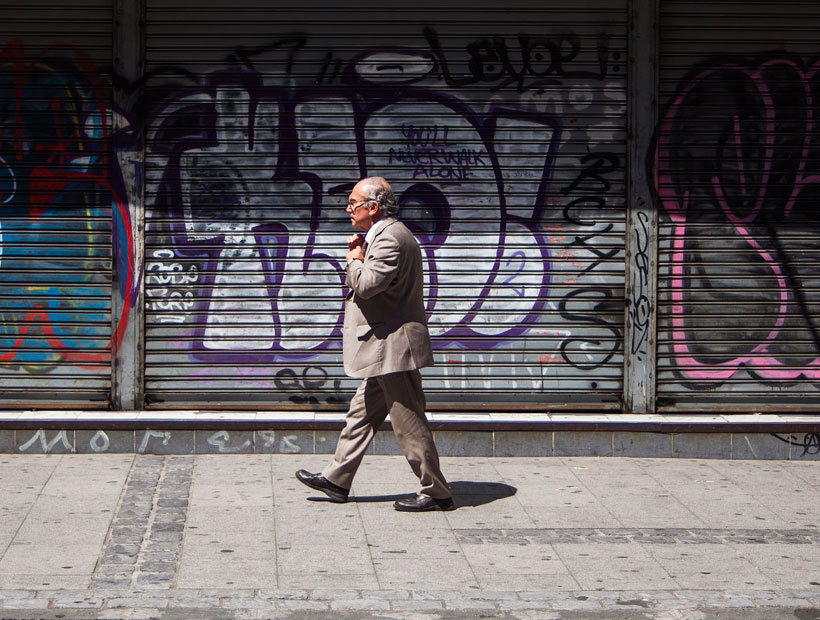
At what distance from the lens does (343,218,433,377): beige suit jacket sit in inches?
261

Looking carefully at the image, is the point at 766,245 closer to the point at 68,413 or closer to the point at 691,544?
the point at 691,544

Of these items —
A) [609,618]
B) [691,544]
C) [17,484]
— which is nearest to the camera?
[609,618]

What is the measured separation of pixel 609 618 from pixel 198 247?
14.8ft

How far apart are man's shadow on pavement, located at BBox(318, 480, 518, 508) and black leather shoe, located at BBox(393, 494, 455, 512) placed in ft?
0.49

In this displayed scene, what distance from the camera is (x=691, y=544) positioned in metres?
6.22

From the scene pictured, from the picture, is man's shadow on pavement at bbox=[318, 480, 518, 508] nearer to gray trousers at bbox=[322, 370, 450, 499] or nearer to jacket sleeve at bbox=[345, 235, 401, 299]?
gray trousers at bbox=[322, 370, 450, 499]

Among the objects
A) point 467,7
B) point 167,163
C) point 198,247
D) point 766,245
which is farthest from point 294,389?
point 766,245

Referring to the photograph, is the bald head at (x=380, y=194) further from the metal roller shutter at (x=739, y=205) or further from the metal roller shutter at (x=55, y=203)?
the metal roller shutter at (x=739, y=205)

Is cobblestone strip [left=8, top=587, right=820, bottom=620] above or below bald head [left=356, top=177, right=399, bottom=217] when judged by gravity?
below

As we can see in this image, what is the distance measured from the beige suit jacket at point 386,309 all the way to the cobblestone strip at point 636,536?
3.35 ft

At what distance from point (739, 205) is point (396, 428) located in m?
3.38

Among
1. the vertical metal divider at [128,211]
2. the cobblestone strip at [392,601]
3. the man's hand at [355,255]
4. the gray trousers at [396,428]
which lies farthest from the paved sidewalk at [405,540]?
the man's hand at [355,255]

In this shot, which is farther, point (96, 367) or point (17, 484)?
point (96, 367)

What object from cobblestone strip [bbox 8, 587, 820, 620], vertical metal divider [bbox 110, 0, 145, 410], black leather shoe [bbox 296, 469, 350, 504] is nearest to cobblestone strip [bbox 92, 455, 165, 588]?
cobblestone strip [bbox 8, 587, 820, 620]
